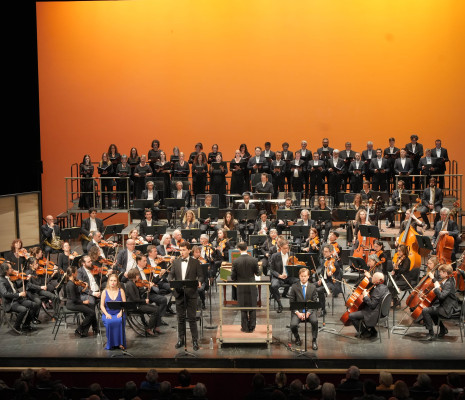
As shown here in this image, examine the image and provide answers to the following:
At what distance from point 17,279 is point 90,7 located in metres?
9.71

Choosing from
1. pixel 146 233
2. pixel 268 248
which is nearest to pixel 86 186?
pixel 146 233

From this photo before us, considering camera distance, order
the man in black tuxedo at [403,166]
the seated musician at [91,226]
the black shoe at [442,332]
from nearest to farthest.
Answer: the black shoe at [442,332] < the seated musician at [91,226] < the man in black tuxedo at [403,166]

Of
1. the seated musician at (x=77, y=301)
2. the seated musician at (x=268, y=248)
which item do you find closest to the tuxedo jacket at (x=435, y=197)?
the seated musician at (x=268, y=248)

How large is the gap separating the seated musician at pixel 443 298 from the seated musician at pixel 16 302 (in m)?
5.64

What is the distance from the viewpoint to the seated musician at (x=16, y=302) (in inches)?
402

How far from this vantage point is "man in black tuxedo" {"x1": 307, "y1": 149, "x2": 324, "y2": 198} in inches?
601

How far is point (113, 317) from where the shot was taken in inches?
371

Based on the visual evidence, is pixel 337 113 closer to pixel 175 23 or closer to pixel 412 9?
pixel 412 9

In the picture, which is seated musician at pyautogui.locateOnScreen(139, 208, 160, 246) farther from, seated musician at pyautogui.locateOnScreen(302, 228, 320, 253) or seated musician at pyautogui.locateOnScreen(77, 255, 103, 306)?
seated musician at pyautogui.locateOnScreen(302, 228, 320, 253)

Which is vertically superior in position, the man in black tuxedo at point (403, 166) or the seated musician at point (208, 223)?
the man in black tuxedo at point (403, 166)

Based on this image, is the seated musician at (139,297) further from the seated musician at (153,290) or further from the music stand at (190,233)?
the music stand at (190,233)

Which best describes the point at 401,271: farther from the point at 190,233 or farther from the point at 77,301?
the point at 77,301

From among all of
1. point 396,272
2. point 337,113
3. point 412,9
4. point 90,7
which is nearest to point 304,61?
point 337,113

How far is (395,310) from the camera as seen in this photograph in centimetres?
1109
